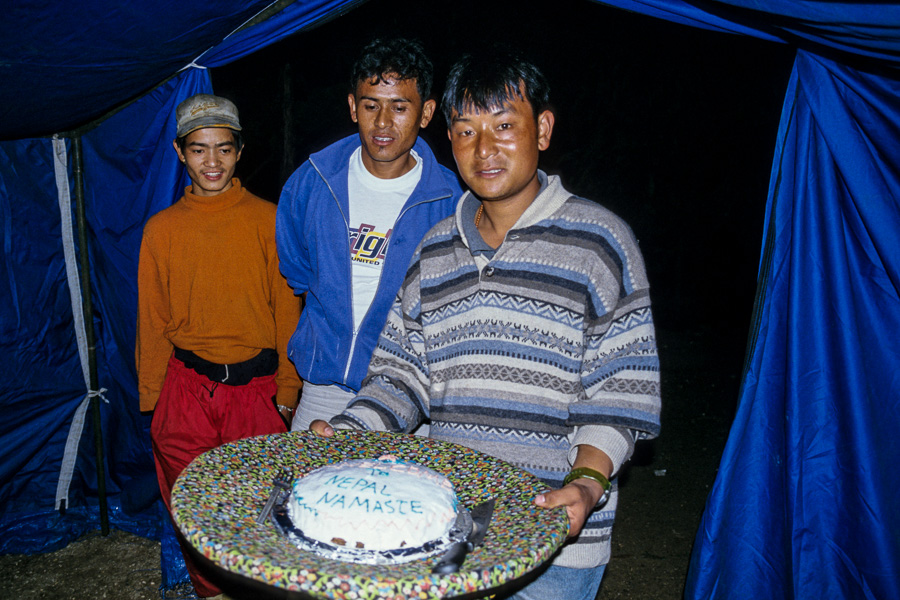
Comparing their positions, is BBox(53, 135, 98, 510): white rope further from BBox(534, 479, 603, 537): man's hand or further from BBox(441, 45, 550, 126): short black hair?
BBox(534, 479, 603, 537): man's hand

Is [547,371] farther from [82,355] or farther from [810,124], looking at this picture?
[82,355]

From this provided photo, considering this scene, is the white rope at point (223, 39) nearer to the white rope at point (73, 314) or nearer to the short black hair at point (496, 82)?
the white rope at point (73, 314)

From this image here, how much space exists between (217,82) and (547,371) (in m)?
9.53

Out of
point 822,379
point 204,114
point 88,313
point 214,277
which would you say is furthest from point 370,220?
point 88,313

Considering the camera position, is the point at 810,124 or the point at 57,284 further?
the point at 57,284

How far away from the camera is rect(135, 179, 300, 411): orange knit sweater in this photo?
3.08 meters

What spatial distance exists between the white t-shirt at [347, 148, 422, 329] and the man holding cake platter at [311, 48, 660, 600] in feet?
2.84

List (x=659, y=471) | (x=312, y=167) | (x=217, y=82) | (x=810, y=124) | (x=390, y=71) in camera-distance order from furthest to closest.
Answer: (x=217, y=82)
(x=659, y=471)
(x=312, y=167)
(x=390, y=71)
(x=810, y=124)

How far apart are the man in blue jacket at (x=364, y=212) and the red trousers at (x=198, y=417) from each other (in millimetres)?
408

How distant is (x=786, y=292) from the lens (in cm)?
199

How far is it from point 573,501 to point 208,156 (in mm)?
2385

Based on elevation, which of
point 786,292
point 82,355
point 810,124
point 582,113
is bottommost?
point 82,355

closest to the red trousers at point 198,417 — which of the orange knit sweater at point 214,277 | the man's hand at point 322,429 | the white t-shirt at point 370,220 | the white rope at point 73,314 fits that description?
the orange knit sweater at point 214,277

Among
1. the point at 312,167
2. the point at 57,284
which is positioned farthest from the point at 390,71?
the point at 57,284
